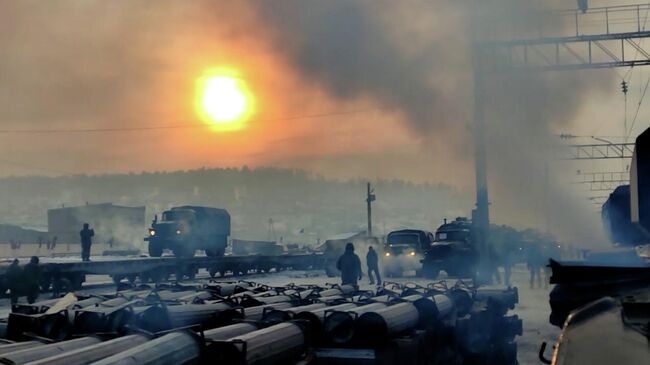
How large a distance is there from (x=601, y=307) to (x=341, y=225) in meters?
140

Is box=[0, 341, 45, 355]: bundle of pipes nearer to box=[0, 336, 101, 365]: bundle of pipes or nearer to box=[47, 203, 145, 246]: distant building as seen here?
box=[0, 336, 101, 365]: bundle of pipes

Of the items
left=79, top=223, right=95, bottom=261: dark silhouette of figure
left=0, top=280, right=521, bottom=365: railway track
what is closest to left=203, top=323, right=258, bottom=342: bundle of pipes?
left=0, top=280, right=521, bottom=365: railway track

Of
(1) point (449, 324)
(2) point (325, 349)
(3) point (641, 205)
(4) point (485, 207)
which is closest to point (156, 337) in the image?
(2) point (325, 349)

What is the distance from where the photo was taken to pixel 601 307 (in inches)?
185

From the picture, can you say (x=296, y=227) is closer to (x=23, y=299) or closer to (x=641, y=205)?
(x=23, y=299)

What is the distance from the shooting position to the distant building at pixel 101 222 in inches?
2810

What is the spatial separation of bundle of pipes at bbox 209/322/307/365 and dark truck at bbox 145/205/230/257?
26.5 metres

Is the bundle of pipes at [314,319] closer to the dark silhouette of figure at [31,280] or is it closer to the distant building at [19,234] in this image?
the dark silhouette of figure at [31,280]

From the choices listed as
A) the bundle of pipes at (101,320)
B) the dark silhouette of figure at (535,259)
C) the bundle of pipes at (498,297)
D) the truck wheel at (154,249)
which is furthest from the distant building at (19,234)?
the bundle of pipes at (101,320)

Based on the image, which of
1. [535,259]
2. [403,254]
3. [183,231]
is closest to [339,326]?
[535,259]

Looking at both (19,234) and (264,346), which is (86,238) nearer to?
(264,346)

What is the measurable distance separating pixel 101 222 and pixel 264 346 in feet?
247

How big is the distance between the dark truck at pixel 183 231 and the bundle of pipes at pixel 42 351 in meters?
27.0

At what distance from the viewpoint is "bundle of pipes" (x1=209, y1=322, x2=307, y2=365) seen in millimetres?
4352
